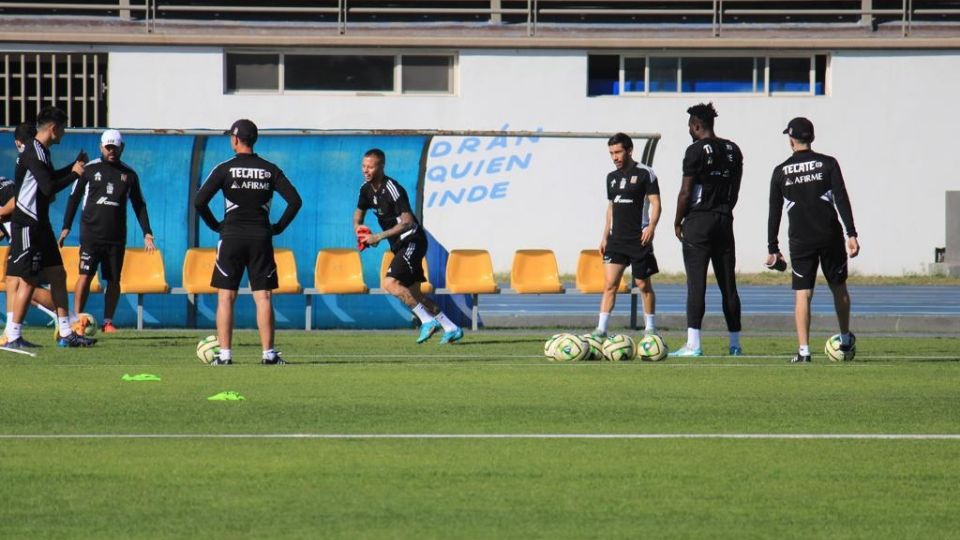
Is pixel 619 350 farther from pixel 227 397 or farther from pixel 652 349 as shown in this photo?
pixel 227 397

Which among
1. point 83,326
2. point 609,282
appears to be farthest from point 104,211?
point 609,282

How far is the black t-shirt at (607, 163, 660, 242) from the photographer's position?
51.2ft

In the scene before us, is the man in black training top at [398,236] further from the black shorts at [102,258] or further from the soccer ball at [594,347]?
the black shorts at [102,258]

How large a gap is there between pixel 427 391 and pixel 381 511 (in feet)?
14.5

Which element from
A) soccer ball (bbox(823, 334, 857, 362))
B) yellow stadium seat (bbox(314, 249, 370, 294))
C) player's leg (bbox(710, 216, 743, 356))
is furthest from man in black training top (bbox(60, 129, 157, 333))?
soccer ball (bbox(823, 334, 857, 362))

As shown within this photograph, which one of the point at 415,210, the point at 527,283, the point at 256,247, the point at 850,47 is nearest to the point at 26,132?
the point at 256,247

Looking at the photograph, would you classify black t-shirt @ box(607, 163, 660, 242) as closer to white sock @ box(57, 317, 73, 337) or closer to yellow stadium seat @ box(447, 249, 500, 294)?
yellow stadium seat @ box(447, 249, 500, 294)

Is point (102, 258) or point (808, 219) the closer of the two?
point (808, 219)

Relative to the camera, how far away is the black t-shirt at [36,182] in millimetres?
13742

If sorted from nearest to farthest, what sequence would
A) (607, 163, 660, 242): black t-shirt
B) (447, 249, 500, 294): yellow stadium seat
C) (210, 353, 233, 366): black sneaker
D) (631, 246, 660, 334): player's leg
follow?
1. (210, 353, 233, 366): black sneaker
2. (607, 163, 660, 242): black t-shirt
3. (631, 246, 660, 334): player's leg
4. (447, 249, 500, 294): yellow stadium seat

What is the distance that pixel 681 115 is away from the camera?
117 ft

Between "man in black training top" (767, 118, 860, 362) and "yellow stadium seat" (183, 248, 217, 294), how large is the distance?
7.81 metres

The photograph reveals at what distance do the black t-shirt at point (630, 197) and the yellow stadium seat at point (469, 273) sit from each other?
11.1ft

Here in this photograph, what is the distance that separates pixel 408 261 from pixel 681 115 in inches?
817
